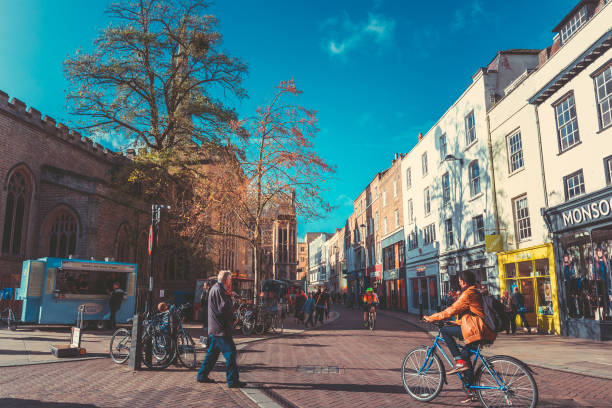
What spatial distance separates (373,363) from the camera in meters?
9.09

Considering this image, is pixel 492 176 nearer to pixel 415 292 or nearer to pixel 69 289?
pixel 415 292

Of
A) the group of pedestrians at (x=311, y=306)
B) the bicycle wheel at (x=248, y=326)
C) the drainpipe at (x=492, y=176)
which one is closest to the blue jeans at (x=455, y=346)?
the bicycle wheel at (x=248, y=326)

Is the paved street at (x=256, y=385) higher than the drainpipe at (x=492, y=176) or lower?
lower

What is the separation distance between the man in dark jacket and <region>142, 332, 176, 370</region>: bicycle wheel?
1.65 meters

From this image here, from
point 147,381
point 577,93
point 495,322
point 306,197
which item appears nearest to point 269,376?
point 147,381

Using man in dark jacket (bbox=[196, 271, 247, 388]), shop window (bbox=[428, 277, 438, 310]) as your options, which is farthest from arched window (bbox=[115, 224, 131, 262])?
man in dark jacket (bbox=[196, 271, 247, 388])

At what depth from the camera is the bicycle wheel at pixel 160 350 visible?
322 inches

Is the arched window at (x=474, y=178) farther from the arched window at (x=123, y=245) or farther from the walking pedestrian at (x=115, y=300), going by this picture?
the arched window at (x=123, y=245)

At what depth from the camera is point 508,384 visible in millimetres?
4824

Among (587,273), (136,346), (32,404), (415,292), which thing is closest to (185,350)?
(136,346)

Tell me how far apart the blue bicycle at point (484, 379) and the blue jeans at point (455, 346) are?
56 millimetres

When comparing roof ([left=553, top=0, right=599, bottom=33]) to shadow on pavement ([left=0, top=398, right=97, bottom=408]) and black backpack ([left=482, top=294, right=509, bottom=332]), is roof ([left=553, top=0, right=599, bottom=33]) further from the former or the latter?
shadow on pavement ([left=0, top=398, right=97, bottom=408])

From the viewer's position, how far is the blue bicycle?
15.4 ft

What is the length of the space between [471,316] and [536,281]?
518 inches
